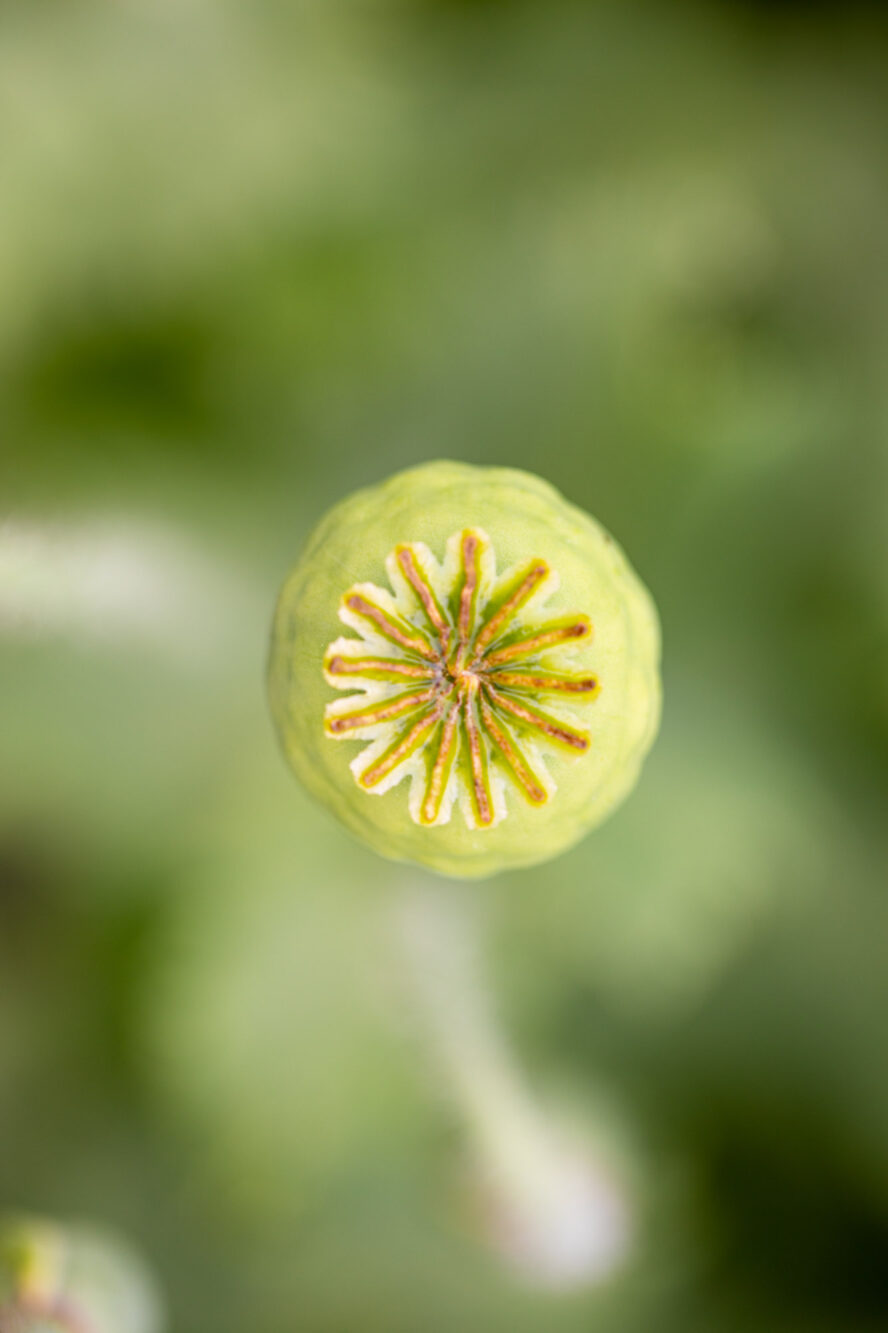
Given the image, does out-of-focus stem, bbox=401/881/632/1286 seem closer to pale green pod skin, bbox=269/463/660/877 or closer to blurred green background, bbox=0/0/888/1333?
blurred green background, bbox=0/0/888/1333

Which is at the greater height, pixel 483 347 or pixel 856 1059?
pixel 483 347

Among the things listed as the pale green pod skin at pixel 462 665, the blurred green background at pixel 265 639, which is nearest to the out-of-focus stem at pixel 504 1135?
the blurred green background at pixel 265 639

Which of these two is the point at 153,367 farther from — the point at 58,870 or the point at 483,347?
the point at 58,870

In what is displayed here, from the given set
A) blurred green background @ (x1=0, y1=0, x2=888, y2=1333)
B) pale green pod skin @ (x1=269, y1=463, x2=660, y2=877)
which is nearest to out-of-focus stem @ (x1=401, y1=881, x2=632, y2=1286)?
blurred green background @ (x1=0, y1=0, x2=888, y2=1333)

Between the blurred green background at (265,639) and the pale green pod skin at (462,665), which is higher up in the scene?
the blurred green background at (265,639)

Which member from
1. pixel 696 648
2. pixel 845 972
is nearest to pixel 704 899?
pixel 696 648

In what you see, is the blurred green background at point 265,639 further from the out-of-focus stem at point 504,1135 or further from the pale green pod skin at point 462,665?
the pale green pod skin at point 462,665

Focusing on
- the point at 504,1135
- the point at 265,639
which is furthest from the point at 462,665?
the point at 504,1135
